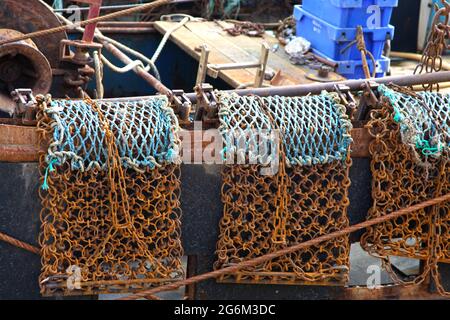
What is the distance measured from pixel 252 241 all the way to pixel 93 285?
2.32ft

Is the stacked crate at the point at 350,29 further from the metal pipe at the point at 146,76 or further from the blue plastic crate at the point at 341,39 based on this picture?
the metal pipe at the point at 146,76

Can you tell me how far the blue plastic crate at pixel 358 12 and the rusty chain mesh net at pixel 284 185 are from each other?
2.56 meters

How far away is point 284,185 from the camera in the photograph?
3326mm

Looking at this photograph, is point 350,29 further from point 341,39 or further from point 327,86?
point 327,86

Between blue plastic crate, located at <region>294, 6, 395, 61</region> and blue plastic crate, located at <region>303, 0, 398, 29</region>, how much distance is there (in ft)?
0.18

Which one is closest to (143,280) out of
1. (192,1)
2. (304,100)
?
(304,100)

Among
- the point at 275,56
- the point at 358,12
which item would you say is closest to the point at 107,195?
the point at 358,12

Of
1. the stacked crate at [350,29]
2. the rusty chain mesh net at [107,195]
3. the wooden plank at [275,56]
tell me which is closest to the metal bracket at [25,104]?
the rusty chain mesh net at [107,195]

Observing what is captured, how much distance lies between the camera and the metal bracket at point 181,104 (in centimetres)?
341

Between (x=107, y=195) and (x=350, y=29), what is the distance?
328 centimetres

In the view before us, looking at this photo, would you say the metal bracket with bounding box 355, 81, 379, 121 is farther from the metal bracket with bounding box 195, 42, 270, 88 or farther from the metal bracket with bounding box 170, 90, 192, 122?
the metal bracket with bounding box 195, 42, 270, 88

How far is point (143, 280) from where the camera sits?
10.9 feet

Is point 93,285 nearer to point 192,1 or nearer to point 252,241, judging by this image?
point 252,241

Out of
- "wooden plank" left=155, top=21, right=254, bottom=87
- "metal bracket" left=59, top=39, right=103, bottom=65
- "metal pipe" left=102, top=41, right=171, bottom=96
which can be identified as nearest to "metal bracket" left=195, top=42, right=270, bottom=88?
"wooden plank" left=155, top=21, right=254, bottom=87
